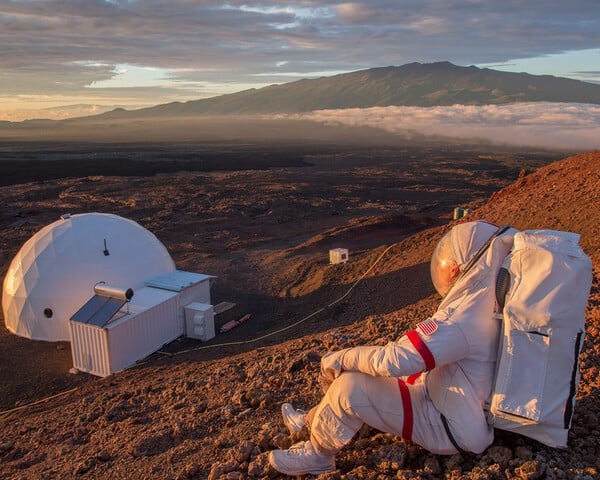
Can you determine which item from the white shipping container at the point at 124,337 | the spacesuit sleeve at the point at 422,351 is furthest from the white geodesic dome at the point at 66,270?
the spacesuit sleeve at the point at 422,351

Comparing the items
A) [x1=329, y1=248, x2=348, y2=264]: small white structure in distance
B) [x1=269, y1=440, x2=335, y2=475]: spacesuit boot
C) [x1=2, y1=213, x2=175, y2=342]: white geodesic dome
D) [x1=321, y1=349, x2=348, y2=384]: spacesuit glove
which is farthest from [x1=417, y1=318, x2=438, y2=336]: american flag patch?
[x1=329, y1=248, x2=348, y2=264]: small white structure in distance

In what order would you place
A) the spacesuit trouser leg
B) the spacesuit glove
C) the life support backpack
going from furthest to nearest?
the spacesuit glove < the spacesuit trouser leg < the life support backpack

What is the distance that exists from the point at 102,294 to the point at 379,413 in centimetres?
954

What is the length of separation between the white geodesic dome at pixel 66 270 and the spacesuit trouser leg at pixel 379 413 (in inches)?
421

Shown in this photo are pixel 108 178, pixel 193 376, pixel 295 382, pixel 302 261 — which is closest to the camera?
pixel 295 382

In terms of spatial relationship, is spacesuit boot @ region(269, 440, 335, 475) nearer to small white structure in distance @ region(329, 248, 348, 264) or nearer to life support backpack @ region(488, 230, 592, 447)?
life support backpack @ region(488, 230, 592, 447)

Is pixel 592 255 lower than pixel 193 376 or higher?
higher

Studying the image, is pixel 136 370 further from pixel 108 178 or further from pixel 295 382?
pixel 108 178

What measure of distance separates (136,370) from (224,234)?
1744 cm

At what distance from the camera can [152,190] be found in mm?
48969

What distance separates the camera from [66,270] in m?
13.2

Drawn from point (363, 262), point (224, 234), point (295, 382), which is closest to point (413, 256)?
point (363, 262)

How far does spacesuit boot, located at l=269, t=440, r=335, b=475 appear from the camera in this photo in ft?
12.7

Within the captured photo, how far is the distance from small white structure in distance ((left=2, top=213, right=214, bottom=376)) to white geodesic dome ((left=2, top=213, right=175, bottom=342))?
0.02 m
